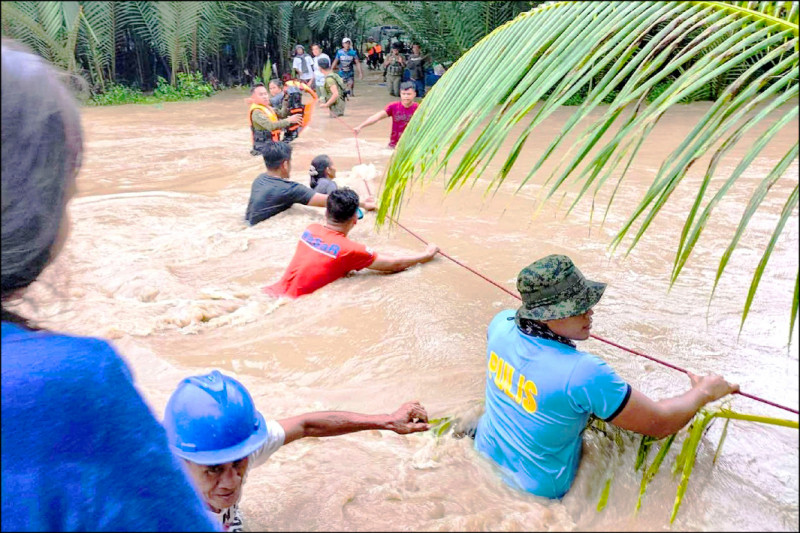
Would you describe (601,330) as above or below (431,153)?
below

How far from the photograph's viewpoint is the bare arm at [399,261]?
5.03 m

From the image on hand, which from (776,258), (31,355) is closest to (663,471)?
(31,355)

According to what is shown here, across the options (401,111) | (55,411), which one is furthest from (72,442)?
(401,111)

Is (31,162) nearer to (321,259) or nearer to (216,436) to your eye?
(216,436)

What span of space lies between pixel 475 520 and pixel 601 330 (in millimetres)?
2299

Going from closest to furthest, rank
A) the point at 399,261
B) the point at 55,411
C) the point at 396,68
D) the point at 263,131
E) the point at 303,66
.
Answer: the point at 55,411 < the point at 399,261 < the point at 263,131 < the point at 303,66 < the point at 396,68

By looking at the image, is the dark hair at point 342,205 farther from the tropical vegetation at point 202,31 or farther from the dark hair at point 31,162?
the tropical vegetation at point 202,31

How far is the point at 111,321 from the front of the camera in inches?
181

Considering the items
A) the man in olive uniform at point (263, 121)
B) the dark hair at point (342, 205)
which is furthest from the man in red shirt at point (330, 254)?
the man in olive uniform at point (263, 121)

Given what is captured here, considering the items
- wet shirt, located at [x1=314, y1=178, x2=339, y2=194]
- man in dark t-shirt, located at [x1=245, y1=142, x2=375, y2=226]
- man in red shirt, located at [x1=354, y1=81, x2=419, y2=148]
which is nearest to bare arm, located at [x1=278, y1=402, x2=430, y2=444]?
man in dark t-shirt, located at [x1=245, y1=142, x2=375, y2=226]

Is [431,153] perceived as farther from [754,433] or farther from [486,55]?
[754,433]

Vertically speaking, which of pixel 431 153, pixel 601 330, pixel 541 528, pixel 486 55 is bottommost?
pixel 601 330

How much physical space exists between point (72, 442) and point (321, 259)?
413cm

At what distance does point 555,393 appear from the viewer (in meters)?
2.44
